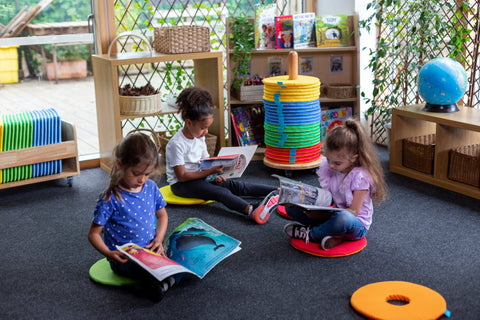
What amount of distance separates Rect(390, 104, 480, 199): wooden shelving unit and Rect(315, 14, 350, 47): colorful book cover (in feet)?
2.27

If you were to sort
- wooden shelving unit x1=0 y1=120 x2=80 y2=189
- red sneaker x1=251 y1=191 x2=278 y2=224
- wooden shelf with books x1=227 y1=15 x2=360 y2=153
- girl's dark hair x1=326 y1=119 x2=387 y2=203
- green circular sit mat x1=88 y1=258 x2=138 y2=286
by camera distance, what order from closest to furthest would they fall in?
green circular sit mat x1=88 y1=258 x2=138 y2=286
girl's dark hair x1=326 y1=119 x2=387 y2=203
red sneaker x1=251 y1=191 x2=278 y2=224
wooden shelving unit x1=0 y1=120 x2=80 y2=189
wooden shelf with books x1=227 y1=15 x2=360 y2=153

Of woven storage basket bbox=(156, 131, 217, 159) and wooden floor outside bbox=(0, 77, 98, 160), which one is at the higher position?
wooden floor outside bbox=(0, 77, 98, 160)

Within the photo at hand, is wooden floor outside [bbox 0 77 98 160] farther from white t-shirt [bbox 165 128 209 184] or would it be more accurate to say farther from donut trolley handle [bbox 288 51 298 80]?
donut trolley handle [bbox 288 51 298 80]

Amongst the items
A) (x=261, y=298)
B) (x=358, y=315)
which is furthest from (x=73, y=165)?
(x=358, y=315)

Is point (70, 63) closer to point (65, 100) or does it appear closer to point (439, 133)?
point (65, 100)

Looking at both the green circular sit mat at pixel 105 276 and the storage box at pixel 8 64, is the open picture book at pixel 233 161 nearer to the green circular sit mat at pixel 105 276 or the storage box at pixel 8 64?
the green circular sit mat at pixel 105 276

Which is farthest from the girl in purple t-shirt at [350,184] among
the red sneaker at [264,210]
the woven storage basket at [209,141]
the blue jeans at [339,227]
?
the woven storage basket at [209,141]

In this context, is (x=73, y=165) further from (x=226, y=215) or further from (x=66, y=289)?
(x=66, y=289)

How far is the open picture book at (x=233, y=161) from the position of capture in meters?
2.78

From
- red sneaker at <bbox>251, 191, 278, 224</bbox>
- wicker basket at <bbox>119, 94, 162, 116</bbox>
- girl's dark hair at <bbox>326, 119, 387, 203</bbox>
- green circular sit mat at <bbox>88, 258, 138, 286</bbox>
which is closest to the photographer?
green circular sit mat at <bbox>88, 258, 138, 286</bbox>

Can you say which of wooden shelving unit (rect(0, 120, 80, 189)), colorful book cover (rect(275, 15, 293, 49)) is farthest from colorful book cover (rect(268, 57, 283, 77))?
wooden shelving unit (rect(0, 120, 80, 189))

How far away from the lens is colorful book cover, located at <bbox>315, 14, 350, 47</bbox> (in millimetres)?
3650

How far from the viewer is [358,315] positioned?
5.98 feet

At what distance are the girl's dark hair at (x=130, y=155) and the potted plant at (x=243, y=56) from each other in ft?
5.66
